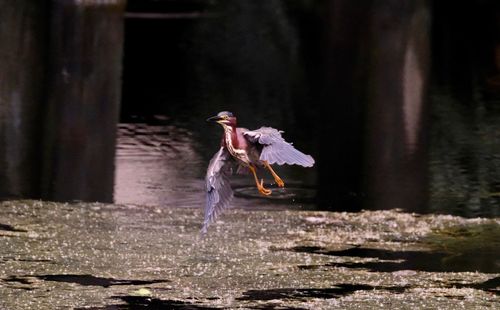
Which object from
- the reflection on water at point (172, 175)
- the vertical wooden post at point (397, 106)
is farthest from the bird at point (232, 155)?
the vertical wooden post at point (397, 106)

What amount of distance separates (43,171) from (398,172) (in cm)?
219

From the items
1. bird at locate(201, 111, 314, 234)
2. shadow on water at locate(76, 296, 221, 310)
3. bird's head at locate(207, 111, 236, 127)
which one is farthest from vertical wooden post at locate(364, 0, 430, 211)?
shadow on water at locate(76, 296, 221, 310)

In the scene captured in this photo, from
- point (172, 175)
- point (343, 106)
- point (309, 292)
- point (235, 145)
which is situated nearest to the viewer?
point (235, 145)

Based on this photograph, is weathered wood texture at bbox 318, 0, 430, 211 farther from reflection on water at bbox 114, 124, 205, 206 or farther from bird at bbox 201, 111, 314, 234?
bird at bbox 201, 111, 314, 234

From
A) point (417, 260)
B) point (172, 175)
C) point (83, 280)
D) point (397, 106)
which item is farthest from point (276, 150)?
point (397, 106)

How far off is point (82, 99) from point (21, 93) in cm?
90

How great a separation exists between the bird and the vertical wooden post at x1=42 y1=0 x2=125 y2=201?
233 cm

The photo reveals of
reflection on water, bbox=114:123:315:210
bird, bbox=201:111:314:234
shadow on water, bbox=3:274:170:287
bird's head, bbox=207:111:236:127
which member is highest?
bird's head, bbox=207:111:236:127

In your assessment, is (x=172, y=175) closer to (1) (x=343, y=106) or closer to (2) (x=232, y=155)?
(1) (x=343, y=106)

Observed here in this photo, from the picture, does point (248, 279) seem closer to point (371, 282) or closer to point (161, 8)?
point (371, 282)

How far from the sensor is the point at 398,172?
8742 millimetres

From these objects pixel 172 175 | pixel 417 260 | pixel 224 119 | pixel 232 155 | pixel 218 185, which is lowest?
pixel 417 260

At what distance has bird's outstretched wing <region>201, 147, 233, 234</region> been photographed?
17.5 feet

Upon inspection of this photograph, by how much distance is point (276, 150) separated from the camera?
17.3 ft
